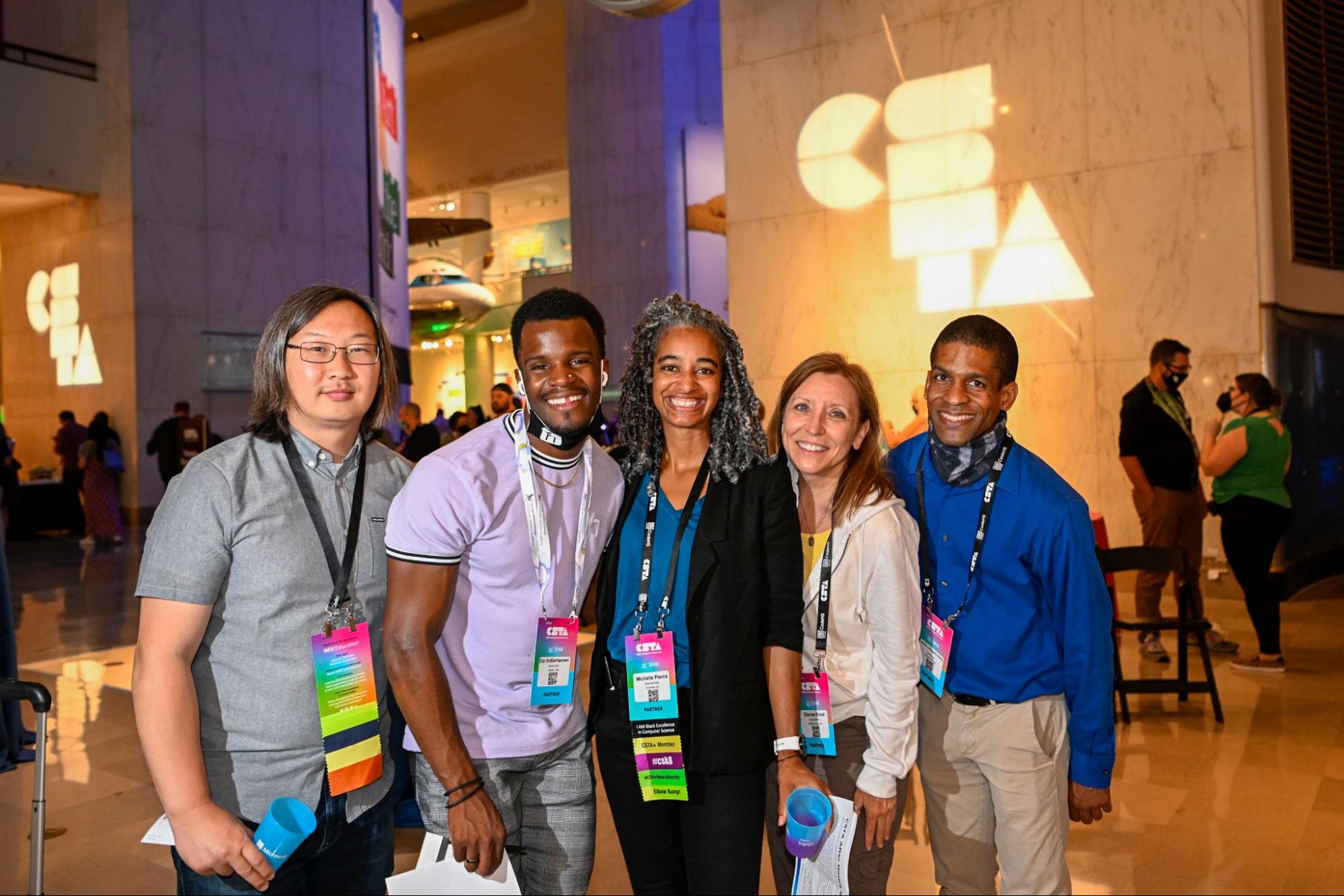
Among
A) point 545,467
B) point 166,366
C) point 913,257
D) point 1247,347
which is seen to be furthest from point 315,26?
point 545,467

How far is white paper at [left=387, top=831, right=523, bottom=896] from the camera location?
75.4 inches

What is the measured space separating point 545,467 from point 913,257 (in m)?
7.94

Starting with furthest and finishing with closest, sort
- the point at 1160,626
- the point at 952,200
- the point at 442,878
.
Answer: the point at 952,200, the point at 1160,626, the point at 442,878

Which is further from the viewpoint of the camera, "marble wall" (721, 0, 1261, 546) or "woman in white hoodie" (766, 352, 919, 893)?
"marble wall" (721, 0, 1261, 546)

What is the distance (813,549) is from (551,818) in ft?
2.71

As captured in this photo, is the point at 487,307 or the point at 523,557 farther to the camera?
the point at 487,307

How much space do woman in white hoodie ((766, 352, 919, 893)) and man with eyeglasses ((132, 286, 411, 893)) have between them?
0.94 metres

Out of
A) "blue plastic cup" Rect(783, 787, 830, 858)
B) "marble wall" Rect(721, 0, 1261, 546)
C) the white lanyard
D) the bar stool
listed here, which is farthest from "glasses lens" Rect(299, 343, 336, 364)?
"marble wall" Rect(721, 0, 1261, 546)

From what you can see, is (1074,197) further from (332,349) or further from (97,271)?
A: (97,271)

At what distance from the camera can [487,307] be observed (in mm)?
31188

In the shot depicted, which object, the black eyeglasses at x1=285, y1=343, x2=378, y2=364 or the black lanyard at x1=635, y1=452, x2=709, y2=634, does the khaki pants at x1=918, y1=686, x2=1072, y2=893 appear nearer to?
the black lanyard at x1=635, y1=452, x2=709, y2=634

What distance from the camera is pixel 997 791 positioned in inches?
90.2

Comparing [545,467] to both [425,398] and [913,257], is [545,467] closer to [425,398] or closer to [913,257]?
[913,257]

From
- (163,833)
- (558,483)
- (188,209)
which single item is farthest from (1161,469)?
(188,209)
